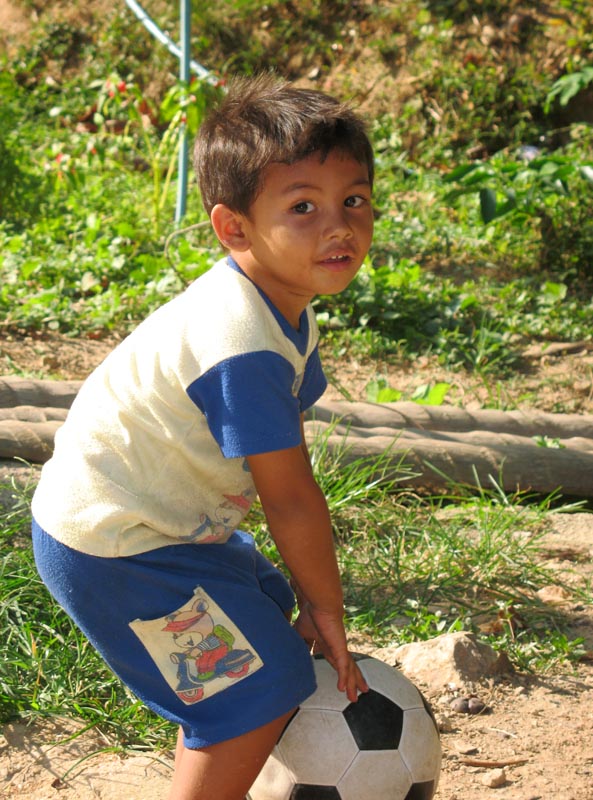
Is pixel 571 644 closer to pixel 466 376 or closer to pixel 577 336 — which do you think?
pixel 466 376

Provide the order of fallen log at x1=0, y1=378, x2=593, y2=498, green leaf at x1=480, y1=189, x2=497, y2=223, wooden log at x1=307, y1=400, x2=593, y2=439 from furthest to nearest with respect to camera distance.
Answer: green leaf at x1=480, y1=189, x2=497, y2=223 < wooden log at x1=307, y1=400, x2=593, y2=439 < fallen log at x1=0, y1=378, x2=593, y2=498

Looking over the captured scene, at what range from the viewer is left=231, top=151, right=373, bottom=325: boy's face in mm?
2129

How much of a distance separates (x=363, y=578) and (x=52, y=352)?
2326 millimetres

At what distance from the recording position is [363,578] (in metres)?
3.41

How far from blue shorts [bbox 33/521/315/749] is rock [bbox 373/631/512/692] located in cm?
81

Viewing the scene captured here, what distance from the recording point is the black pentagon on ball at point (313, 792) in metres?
2.13

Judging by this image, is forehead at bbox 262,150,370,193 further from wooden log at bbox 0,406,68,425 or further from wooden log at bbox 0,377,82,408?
wooden log at bbox 0,377,82,408

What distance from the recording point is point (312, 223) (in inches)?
83.8

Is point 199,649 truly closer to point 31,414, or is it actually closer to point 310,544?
point 310,544

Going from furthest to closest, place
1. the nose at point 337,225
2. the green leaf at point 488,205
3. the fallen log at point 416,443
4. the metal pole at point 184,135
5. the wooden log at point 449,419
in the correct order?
1. the metal pole at point 184,135
2. the green leaf at point 488,205
3. the wooden log at point 449,419
4. the fallen log at point 416,443
5. the nose at point 337,225

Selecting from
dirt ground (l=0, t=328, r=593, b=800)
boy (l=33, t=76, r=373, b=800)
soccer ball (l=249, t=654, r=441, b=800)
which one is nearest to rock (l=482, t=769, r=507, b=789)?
dirt ground (l=0, t=328, r=593, b=800)

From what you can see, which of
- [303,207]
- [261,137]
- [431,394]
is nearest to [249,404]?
[303,207]

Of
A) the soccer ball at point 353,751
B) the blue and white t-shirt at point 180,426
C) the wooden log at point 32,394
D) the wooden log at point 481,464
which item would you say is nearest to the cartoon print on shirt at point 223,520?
the blue and white t-shirt at point 180,426

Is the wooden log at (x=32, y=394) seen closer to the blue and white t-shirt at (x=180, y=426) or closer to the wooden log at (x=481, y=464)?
the wooden log at (x=481, y=464)
